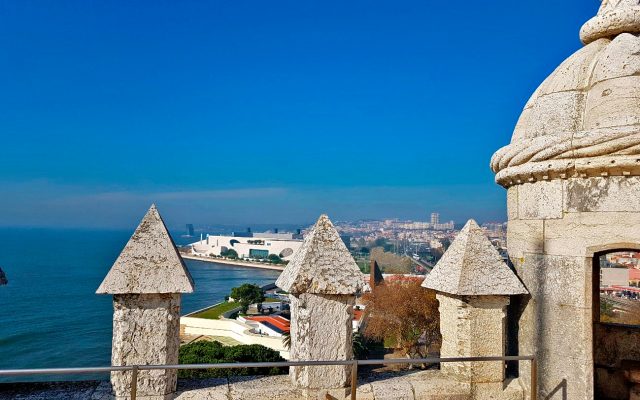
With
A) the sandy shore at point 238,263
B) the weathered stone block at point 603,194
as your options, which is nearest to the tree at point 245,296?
the weathered stone block at point 603,194

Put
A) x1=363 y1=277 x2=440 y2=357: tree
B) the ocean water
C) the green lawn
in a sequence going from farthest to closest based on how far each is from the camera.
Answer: the green lawn → the ocean water → x1=363 y1=277 x2=440 y2=357: tree

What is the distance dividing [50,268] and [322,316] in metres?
143

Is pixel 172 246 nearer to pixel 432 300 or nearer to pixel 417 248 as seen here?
pixel 432 300

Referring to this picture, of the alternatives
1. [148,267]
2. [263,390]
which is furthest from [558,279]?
[148,267]

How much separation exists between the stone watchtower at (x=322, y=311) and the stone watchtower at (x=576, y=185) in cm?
191

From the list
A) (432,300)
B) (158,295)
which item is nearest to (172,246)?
(158,295)

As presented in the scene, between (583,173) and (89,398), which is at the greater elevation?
(583,173)

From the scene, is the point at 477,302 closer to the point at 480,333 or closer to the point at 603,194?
the point at 480,333

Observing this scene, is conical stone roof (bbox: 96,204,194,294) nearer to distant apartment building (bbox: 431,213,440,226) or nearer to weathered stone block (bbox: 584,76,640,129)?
weathered stone block (bbox: 584,76,640,129)

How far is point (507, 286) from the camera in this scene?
15.5 ft

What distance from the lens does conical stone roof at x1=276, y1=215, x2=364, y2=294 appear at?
14.5 ft

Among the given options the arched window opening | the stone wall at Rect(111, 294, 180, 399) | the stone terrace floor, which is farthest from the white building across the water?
the stone wall at Rect(111, 294, 180, 399)

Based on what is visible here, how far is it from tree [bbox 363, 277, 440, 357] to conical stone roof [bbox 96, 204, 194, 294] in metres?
27.8

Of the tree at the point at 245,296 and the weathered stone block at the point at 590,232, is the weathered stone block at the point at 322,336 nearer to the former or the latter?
the weathered stone block at the point at 590,232
